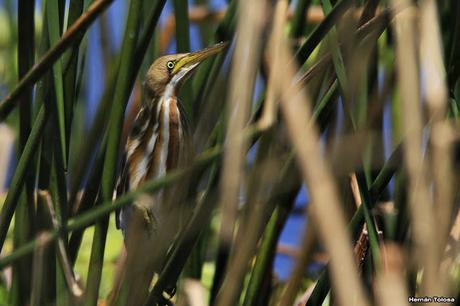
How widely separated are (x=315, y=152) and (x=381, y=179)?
46 centimetres

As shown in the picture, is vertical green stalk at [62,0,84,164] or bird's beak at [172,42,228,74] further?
bird's beak at [172,42,228,74]

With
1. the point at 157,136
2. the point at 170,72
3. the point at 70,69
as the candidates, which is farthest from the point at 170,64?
the point at 70,69

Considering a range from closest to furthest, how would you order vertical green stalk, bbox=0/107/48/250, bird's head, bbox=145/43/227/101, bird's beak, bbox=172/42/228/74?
1. vertical green stalk, bbox=0/107/48/250
2. bird's beak, bbox=172/42/228/74
3. bird's head, bbox=145/43/227/101

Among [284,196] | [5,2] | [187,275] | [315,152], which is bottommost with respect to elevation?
[187,275]

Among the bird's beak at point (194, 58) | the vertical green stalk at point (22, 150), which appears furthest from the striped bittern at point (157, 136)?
the vertical green stalk at point (22, 150)

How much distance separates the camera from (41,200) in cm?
138

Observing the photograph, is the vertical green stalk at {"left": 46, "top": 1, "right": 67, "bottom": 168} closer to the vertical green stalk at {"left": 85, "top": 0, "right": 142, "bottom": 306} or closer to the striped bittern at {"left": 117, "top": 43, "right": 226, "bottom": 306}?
the vertical green stalk at {"left": 85, "top": 0, "right": 142, "bottom": 306}

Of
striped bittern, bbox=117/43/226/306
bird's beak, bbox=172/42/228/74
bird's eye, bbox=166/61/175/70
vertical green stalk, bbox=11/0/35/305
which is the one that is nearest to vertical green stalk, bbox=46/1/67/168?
vertical green stalk, bbox=11/0/35/305

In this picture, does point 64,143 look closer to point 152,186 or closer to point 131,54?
point 131,54

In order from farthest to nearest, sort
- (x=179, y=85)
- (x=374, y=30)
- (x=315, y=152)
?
1. (x=179, y=85)
2. (x=374, y=30)
3. (x=315, y=152)

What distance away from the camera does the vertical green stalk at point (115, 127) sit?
124 cm

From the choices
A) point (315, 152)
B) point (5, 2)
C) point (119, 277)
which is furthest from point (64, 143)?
point (5, 2)

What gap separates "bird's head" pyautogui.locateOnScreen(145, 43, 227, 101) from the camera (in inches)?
67.4

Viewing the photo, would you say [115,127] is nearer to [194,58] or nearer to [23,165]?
[23,165]
